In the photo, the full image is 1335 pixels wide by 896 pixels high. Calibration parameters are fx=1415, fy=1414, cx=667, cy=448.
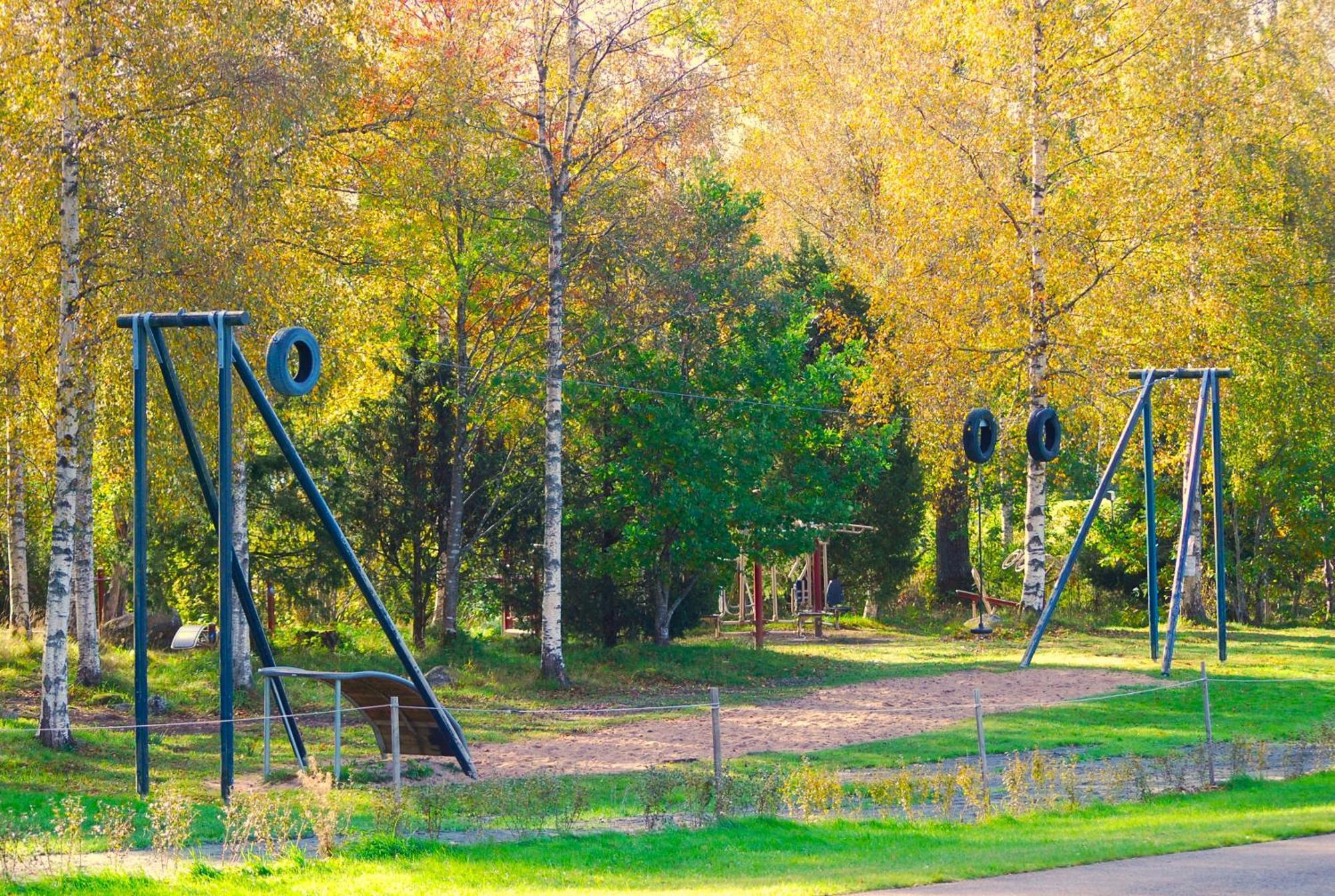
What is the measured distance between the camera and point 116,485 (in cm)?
2512

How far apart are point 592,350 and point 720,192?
373cm

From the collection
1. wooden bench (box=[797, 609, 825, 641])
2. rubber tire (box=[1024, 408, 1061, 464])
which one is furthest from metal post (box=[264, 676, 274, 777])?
wooden bench (box=[797, 609, 825, 641])

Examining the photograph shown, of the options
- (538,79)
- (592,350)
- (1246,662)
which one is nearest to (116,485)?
(592,350)

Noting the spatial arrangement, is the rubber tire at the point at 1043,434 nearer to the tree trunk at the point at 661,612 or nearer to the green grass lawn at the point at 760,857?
the tree trunk at the point at 661,612

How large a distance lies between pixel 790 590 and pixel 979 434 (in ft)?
65.4

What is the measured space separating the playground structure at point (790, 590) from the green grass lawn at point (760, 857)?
16.5 m

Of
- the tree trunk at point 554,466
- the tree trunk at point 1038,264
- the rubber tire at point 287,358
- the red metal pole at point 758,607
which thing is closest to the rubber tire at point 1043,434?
the tree trunk at point 1038,264

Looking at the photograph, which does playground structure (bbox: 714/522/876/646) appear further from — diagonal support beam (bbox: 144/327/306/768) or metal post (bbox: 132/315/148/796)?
metal post (bbox: 132/315/148/796)

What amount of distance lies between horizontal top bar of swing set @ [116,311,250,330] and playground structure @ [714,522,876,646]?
51.6 ft

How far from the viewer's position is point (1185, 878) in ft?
29.5

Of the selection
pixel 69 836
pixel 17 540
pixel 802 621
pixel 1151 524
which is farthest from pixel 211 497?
pixel 802 621

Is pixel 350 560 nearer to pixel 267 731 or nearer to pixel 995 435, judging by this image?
pixel 267 731

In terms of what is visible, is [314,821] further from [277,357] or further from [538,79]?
[538,79]

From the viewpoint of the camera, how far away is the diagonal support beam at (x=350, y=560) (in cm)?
1411
